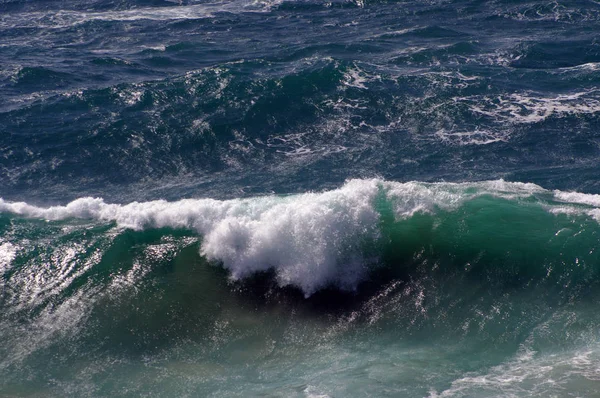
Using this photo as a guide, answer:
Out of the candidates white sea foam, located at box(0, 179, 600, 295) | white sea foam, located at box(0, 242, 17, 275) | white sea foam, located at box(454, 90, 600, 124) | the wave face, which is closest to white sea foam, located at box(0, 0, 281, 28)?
white sea foam, located at box(454, 90, 600, 124)

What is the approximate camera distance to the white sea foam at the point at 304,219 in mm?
18422

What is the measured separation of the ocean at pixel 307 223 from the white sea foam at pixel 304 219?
0.07 metres

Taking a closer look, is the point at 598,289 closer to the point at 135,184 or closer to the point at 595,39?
the point at 135,184

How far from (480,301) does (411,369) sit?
319 centimetres

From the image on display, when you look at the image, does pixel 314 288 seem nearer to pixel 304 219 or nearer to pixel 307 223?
pixel 307 223

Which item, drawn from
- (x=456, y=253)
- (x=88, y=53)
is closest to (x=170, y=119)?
(x=88, y=53)

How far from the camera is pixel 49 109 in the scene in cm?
3050

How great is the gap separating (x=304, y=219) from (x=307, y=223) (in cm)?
17

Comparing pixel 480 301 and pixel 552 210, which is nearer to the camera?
pixel 480 301

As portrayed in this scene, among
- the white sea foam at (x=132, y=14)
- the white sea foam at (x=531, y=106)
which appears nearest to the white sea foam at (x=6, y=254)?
the white sea foam at (x=531, y=106)

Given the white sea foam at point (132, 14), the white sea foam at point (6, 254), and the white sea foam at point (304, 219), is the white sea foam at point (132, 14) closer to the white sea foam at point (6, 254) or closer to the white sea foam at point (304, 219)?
the white sea foam at point (304, 219)

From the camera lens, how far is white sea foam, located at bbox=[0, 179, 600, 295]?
18.4m

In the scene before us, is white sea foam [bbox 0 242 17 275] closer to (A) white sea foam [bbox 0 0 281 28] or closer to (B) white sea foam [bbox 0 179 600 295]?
(B) white sea foam [bbox 0 179 600 295]

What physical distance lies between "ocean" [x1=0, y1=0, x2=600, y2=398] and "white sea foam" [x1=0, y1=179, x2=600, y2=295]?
0.07 m
